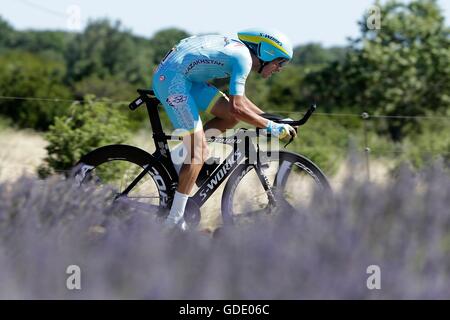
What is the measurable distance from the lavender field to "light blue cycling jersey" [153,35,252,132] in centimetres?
176

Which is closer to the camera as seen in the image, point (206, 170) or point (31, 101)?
point (206, 170)

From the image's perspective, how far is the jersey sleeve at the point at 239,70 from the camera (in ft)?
18.5

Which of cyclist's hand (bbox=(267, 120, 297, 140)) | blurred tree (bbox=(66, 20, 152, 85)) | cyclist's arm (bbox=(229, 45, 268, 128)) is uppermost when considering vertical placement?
blurred tree (bbox=(66, 20, 152, 85))

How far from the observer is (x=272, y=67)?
6.04 meters

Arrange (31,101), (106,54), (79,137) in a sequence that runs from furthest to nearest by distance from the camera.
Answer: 1. (106,54)
2. (31,101)
3. (79,137)

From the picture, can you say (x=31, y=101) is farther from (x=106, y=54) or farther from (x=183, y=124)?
(x=106, y=54)

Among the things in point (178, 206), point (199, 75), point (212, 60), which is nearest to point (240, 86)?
point (212, 60)

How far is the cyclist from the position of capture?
19.1 feet

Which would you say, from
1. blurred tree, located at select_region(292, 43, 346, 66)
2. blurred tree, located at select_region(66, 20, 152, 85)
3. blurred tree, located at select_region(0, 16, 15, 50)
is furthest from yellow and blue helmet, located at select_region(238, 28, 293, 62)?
blurred tree, located at select_region(292, 43, 346, 66)

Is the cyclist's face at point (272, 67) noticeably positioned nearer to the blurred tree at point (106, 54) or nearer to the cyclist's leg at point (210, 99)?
the cyclist's leg at point (210, 99)

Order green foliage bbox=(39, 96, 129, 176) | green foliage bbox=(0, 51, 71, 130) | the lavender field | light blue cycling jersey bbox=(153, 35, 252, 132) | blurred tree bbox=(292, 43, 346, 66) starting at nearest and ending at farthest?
the lavender field, light blue cycling jersey bbox=(153, 35, 252, 132), green foliage bbox=(39, 96, 129, 176), green foliage bbox=(0, 51, 71, 130), blurred tree bbox=(292, 43, 346, 66)

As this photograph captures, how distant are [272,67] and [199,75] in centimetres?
55

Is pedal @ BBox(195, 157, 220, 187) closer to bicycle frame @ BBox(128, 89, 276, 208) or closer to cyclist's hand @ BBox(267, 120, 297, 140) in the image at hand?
bicycle frame @ BBox(128, 89, 276, 208)

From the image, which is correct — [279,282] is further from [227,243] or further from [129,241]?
[129,241]
